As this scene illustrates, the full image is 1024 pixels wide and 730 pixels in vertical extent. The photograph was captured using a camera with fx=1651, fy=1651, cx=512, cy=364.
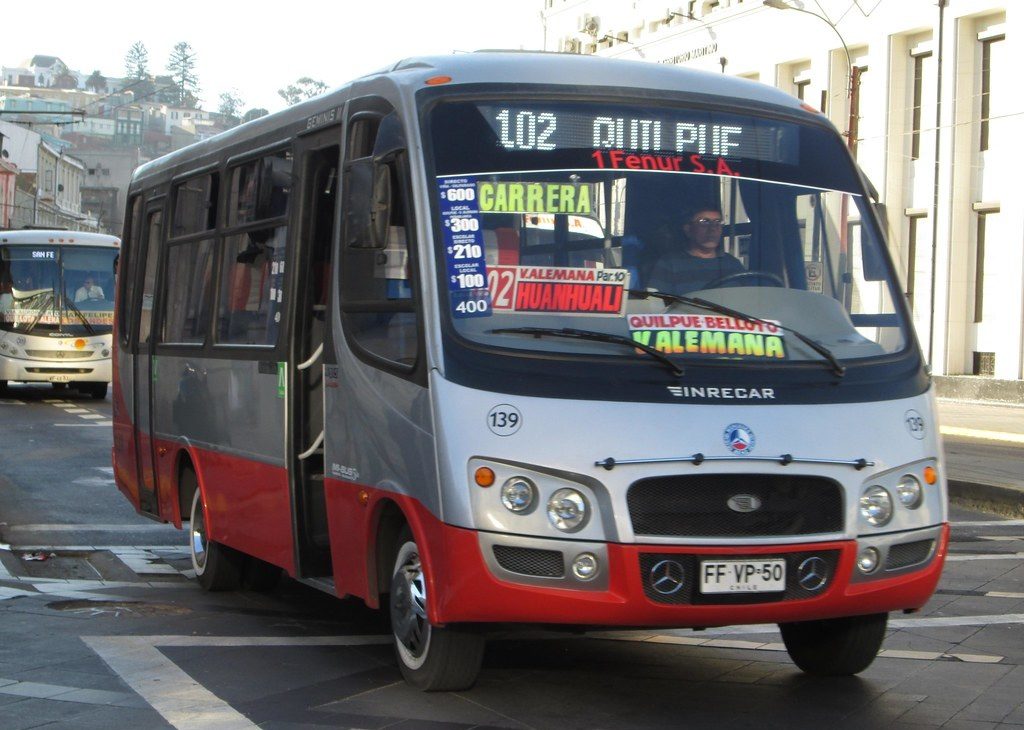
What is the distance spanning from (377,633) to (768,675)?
81.8 inches

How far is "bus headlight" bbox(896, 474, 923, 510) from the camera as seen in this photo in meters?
6.57

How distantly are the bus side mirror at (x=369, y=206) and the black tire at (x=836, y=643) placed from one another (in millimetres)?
2447

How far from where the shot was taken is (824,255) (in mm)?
7094

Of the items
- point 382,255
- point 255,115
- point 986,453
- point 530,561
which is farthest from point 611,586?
point 255,115

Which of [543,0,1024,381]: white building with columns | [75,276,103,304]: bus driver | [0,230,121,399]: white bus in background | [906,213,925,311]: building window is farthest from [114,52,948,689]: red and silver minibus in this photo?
[906,213,925,311]: building window

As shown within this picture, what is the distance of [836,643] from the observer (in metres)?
7.13

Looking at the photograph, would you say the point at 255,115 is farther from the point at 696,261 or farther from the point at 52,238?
the point at 696,261

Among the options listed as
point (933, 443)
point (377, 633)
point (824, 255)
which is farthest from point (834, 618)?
point (377, 633)

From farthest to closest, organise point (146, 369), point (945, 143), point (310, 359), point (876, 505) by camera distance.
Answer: point (945, 143) < point (146, 369) < point (310, 359) < point (876, 505)

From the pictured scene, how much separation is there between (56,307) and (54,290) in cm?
36

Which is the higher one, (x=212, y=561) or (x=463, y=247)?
(x=463, y=247)

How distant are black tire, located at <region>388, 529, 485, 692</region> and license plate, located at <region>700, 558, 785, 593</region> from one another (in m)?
1.01

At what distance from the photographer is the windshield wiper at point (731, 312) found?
664 centimetres

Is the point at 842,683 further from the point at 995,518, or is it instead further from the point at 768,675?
the point at 995,518
